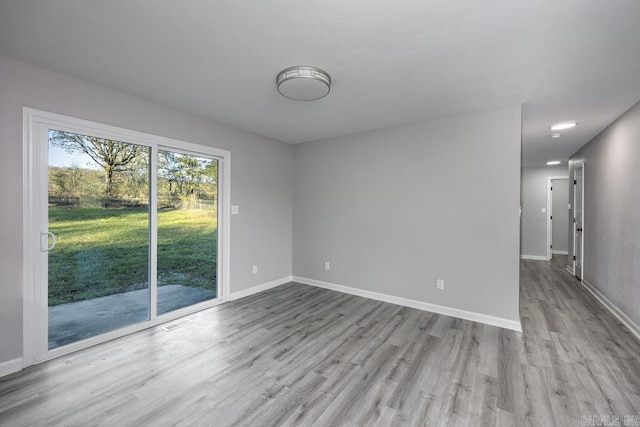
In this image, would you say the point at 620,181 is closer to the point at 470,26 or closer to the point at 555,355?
the point at 555,355

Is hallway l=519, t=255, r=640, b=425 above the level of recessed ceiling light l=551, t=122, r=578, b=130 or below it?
below

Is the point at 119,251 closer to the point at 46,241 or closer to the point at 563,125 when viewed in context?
the point at 46,241

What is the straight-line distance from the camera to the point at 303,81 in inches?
87.4

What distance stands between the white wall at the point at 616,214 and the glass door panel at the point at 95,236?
5.34m

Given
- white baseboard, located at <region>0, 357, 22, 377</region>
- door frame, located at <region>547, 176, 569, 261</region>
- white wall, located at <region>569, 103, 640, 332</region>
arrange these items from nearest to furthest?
Result: white baseboard, located at <region>0, 357, 22, 377</region>, white wall, located at <region>569, 103, 640, 332</region>, door frame, located at <region>547, 176, 569, 261</region>

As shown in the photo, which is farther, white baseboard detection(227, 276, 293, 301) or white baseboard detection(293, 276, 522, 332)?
white baseboard detection(227, 276, 293, 301)

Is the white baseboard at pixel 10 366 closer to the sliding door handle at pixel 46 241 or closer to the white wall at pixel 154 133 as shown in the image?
the white wall at pixel 154 133

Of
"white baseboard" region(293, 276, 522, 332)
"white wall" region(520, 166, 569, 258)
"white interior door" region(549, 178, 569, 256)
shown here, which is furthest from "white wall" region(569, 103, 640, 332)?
"white interior door" region(549, 178, 569, 256)

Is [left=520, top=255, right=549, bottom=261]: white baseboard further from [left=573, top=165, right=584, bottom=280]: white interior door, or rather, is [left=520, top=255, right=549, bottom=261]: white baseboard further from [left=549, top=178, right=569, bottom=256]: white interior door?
[left=573, top=165, right=584, bottom=280]: white interior door

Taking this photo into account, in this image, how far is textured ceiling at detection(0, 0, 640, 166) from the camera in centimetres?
155

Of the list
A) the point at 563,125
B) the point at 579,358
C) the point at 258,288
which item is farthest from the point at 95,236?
the point at 563,125

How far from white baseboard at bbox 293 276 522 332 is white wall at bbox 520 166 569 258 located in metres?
5.07

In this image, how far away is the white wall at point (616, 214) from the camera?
9.31 ft

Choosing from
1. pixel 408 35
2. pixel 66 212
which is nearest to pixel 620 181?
pixel 408 35
